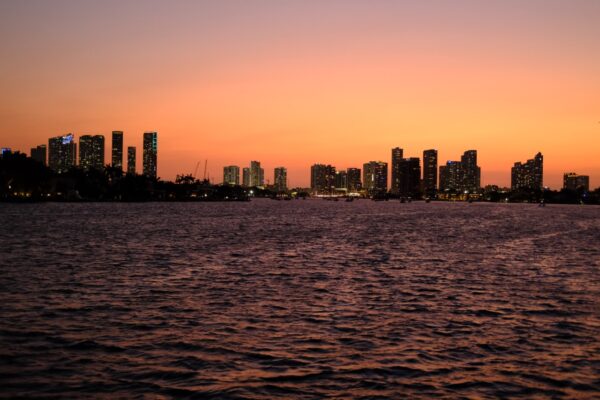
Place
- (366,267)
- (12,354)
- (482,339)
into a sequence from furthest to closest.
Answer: (366,267) < (482,339) < (12,354)

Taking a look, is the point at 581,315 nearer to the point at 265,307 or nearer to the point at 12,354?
the point at 265,307

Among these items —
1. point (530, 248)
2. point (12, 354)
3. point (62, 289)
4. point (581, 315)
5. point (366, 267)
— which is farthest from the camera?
point (530, 248)

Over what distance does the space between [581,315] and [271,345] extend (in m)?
15.9

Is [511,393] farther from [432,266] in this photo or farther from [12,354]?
[432,266]

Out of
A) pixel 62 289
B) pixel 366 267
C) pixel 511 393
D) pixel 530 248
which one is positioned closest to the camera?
pixel 511 393

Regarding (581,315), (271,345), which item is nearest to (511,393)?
(271,345)

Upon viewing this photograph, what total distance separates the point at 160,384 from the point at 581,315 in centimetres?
2054

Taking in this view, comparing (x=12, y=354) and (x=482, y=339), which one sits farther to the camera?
(x=482, y=339)

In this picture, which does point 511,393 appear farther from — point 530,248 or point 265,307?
point 530,248

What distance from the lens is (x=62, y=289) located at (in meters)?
31.9

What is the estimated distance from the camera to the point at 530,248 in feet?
220

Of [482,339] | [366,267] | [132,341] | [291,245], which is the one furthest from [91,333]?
[291,245]

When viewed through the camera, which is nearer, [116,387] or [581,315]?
[116,387]

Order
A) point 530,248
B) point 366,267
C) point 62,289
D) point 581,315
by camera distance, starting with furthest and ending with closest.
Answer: point 530,248, point 366,267, point 62,289, point 581,315
